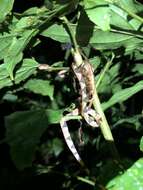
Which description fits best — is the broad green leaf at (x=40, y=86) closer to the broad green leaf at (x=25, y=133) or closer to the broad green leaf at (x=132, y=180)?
the broad green leaf at (x=25, y=133)

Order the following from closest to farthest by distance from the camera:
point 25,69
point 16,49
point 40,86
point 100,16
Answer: point 100,16 → point 16,49 → point 25,69 → point 40,86

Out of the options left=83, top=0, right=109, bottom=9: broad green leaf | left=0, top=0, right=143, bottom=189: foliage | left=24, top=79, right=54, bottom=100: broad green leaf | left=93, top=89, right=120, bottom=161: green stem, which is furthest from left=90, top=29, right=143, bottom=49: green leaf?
left=24, top=79, right=54, bottom=100: broad green leaf

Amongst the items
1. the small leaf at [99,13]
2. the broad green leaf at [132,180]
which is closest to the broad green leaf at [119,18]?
the small leaf at [99,13]

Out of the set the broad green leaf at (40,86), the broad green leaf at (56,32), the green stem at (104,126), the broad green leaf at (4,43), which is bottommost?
the broad green leaf at (40,86)

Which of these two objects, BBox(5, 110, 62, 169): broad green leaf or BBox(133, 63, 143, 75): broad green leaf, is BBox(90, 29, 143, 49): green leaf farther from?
BBox(133, 63, 143, 75): broad green leaf

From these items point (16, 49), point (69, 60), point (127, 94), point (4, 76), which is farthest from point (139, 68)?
point (16, 49)

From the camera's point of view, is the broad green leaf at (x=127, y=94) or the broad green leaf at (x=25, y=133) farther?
the broad green leaf at (x=127, y=94)

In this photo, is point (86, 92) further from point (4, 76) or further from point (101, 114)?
point (4, 76)
